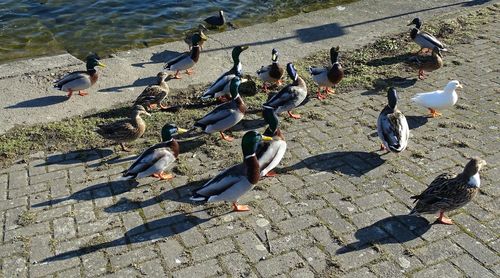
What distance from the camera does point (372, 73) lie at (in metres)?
8.87

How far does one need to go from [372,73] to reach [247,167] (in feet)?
13.9

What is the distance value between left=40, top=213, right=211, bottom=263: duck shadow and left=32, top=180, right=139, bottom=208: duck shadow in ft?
2.60

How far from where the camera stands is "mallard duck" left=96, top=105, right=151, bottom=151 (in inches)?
262

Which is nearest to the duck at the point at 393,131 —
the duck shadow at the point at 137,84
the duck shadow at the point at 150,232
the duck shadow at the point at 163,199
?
the duck shadow at the point at 163,199

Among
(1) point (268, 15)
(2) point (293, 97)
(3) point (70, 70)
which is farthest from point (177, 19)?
(2) point (293, 97)

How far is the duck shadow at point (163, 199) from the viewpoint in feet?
18.5

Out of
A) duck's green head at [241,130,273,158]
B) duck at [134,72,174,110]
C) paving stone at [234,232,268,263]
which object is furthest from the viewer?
duck at [134,72,174,110]

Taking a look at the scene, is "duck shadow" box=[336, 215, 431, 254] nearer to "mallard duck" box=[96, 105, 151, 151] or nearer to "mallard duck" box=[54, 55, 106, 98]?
"mallard duck" box=[96, 105, 151, 151]

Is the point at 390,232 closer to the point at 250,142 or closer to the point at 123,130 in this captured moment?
the point at 250,142

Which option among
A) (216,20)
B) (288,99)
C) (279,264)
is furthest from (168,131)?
(216,20)

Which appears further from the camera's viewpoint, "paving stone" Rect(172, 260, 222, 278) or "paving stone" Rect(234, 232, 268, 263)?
"paving stone" Rect(234, 232, 268, 263)

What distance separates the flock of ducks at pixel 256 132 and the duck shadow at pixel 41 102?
0.67 feet

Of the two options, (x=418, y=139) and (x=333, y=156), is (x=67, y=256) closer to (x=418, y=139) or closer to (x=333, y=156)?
(x=333, y=156)

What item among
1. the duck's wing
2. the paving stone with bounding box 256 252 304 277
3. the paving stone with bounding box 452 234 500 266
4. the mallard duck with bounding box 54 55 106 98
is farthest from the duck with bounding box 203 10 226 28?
the paving stone with bounding box 452 234 500 266
